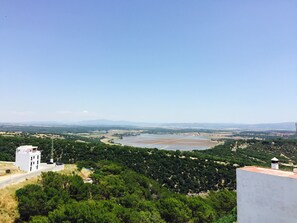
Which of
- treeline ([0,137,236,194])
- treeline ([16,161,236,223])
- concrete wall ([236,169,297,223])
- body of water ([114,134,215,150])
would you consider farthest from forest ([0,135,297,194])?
body of water ([114,134,215,150])

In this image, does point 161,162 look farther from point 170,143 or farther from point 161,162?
point 170,143

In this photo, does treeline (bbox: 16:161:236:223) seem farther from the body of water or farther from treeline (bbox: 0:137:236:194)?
the body of water

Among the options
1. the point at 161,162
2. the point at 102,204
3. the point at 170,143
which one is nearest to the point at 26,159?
the point at 102,204

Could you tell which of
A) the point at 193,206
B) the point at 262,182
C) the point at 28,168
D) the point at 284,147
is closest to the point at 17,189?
the point at 28,168

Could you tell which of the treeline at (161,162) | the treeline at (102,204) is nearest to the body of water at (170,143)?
the treeline at (161,162)

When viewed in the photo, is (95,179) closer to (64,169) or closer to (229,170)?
(64,169)
